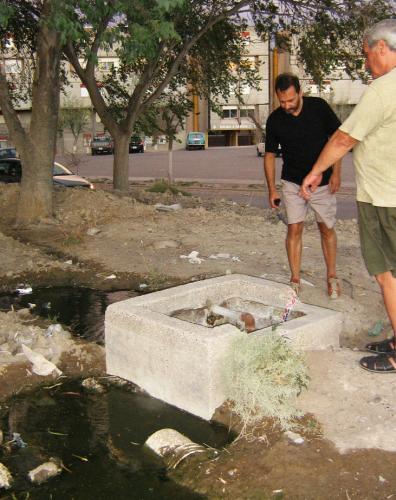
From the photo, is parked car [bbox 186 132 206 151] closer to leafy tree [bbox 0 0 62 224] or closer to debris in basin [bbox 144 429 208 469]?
leafy tree [bbox 0 0 62 224]

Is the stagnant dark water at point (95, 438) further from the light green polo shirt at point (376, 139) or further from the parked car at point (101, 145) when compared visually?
the parked car at point (101, 145)

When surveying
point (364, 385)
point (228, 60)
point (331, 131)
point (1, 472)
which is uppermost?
point (228, 60)

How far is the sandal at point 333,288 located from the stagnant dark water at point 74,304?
2.10m

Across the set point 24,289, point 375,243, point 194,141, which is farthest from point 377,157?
point 194,141

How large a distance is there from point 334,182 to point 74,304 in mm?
2881

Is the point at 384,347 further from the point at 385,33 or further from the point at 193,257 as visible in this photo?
the point at 193,257

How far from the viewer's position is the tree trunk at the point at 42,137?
9.73 metres

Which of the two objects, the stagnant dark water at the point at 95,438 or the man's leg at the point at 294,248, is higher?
the man's leg at the point at 294,248

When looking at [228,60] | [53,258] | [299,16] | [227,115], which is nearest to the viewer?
[53,258]

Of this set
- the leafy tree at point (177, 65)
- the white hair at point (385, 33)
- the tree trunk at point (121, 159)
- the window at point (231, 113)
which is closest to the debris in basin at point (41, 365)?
the white hair at point (385, 33)

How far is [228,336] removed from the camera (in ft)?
12.2

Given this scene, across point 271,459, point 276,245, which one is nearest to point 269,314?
point 271,459

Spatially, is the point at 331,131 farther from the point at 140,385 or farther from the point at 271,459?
the point at 271,459

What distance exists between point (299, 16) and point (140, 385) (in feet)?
38.7
